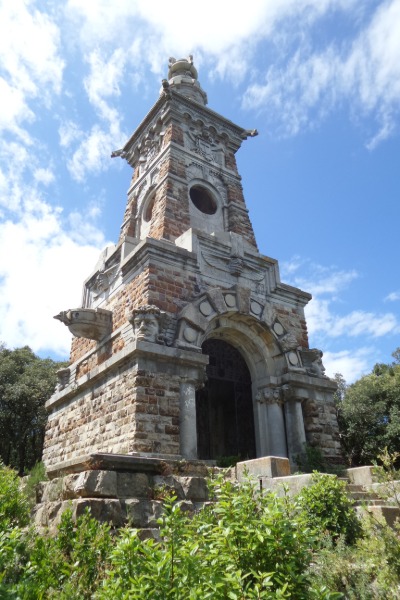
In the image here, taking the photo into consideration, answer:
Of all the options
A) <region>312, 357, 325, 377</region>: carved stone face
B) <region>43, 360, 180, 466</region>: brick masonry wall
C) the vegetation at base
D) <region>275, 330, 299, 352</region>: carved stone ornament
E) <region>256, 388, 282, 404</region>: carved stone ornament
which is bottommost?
the vegetation at base

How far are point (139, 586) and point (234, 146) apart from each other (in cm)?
1577

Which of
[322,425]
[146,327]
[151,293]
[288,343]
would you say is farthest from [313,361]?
[146,327]

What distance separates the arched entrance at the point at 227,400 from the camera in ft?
36.1

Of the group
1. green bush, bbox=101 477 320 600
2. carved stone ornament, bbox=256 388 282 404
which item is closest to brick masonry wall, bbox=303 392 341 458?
carved stone ornament, bbox=256 388 282 404

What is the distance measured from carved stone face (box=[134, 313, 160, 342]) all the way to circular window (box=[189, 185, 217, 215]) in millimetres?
6004

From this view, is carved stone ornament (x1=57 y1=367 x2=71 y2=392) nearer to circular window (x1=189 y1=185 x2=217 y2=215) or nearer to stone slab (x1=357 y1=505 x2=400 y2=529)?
circular window (x1=189 y1=185 x2=217 y2=215)

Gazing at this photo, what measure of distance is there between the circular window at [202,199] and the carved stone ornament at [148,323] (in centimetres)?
586

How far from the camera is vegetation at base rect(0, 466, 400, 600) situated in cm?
266

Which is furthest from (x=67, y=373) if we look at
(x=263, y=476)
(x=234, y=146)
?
(x=234, y=146)

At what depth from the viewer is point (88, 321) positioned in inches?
438

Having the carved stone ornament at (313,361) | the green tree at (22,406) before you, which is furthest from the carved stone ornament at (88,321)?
the green tree at (22,406)

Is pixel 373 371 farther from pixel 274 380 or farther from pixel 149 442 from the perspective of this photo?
pixel 149 442

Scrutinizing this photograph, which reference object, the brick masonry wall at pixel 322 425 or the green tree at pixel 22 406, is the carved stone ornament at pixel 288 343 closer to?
the brick masonry wall at pixel 322 425

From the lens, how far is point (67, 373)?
1276cm
